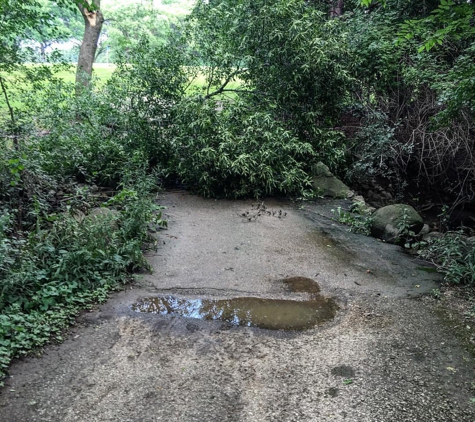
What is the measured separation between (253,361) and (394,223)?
13.9 ft

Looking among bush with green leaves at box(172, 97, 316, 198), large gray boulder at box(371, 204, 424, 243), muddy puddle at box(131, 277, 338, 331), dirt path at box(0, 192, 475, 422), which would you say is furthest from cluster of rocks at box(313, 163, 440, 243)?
muddy puddle at box(131, 277, 338, 331)

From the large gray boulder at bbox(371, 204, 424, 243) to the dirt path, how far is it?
123 centimetres

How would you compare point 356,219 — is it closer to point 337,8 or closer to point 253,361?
point 253,361

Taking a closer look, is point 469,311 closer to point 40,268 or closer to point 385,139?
point 40,268

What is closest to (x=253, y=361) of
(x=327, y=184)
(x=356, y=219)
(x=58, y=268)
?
(x=58, y=268)

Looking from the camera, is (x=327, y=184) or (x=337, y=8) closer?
(x=327, y=184)

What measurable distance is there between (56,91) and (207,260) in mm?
5224

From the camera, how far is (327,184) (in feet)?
29.4

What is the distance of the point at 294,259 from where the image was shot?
5688mm

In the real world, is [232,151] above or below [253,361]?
above

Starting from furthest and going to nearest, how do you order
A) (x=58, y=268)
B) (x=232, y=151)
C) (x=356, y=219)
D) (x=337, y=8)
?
(x=337, y=8)
(x=232, y=151)
(x=356, y=219)
(x=58, y=268)

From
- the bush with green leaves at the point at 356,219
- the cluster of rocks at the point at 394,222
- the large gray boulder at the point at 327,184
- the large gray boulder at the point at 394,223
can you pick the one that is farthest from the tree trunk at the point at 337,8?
the large gray boulder at the point at 394,223

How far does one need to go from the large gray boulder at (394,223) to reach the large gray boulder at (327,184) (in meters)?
1.76

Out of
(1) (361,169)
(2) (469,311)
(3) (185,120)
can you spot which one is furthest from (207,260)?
(1) (361,169)
